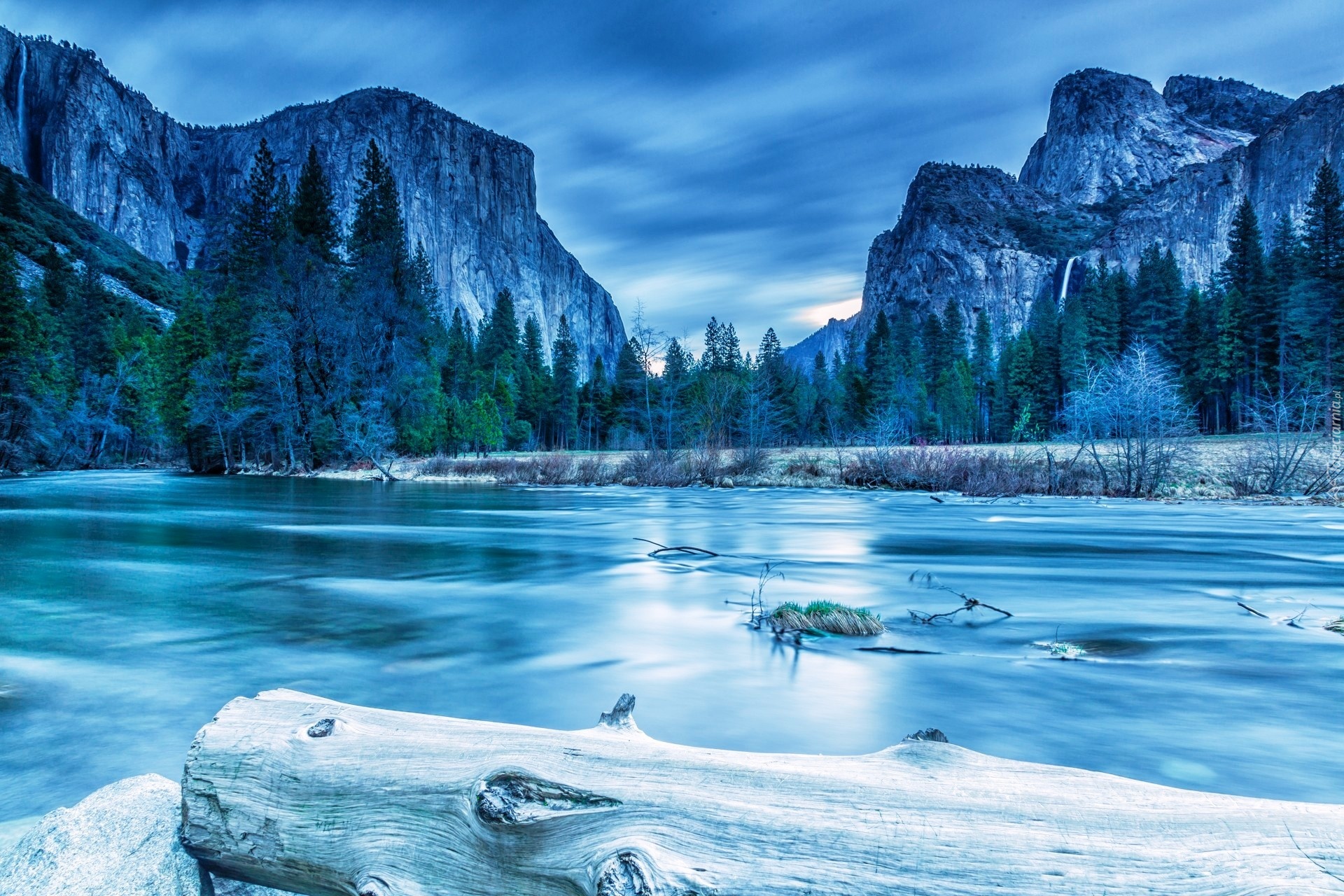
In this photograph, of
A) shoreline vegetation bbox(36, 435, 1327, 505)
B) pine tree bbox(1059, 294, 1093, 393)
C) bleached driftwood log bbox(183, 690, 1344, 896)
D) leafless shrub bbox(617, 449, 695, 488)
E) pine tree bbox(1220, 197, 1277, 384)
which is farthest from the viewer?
pine tree bbox(1059, 294, 1093, 393)

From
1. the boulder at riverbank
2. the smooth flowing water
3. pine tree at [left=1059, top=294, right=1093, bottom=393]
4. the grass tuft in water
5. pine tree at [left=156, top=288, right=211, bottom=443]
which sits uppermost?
pine tree at [left=1059, top=294, right=1093, bottom=393]

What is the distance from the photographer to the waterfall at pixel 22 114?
140 meters

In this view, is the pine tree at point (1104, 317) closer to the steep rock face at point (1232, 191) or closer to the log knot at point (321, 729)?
the log knot at point (321, 729)

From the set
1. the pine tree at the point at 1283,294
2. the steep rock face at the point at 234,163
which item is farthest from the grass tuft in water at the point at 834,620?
the steep rock face at the point at 234,163

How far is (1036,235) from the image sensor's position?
197 metres

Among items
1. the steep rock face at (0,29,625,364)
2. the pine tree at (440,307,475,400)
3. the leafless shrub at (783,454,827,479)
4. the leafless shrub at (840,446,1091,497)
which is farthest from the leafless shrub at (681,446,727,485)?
the steep rock face at (0,29,625,364)

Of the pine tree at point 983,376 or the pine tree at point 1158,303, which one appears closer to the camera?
the pine tree at point 1158,303

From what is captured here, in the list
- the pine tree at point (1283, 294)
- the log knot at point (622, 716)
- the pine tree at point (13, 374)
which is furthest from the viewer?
the pine tree at point (1283, 294)

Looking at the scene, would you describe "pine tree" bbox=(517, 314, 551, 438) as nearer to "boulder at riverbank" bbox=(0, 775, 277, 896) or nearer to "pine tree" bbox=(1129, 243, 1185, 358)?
"pine tree" bbox=(1129, 243, 1185, 358)

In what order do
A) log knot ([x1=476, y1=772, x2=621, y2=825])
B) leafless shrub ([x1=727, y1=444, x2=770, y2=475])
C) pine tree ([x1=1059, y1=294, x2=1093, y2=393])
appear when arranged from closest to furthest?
log knot ([x1=476, y1=772, x2=621, y2=825]) < leafless shrub ([x1=727, y1=444, x2=770, y2=475]) < pine tree ([x1=1059, y1=294, x2=1093, y2=393])

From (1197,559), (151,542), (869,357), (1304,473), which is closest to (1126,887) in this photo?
(1197,559)

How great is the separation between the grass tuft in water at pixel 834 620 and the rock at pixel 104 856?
484 centimetres

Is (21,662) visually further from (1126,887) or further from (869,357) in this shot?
(869,357)

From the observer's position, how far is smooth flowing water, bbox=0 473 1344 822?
4035 mm
